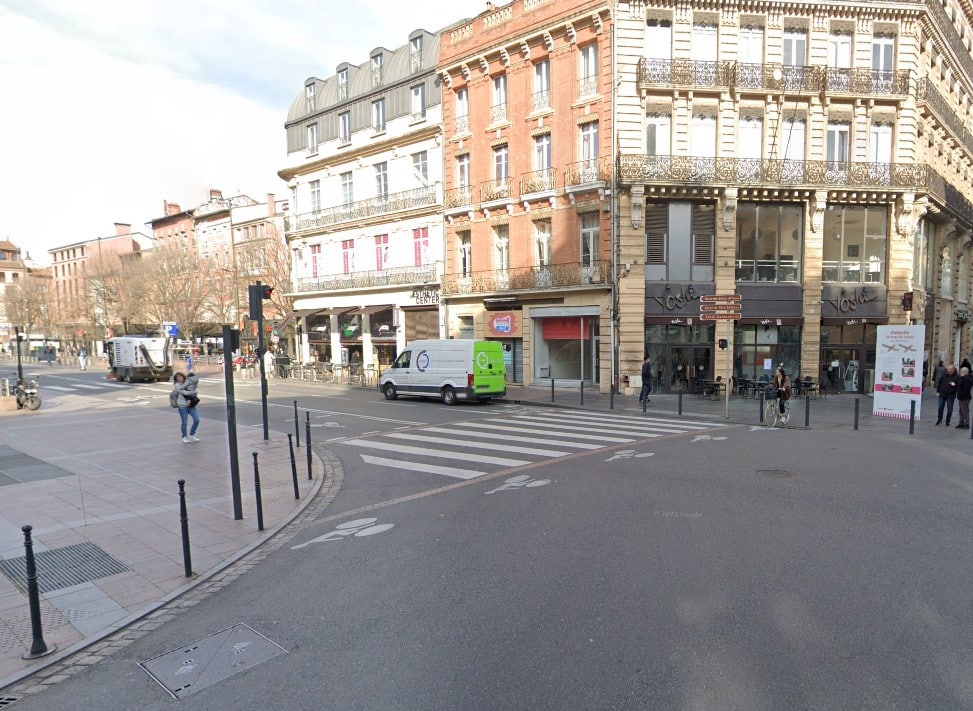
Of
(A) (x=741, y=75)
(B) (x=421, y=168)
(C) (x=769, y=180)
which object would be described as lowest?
(C) (x=769, y=180)

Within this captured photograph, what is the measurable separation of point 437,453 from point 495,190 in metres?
18.2

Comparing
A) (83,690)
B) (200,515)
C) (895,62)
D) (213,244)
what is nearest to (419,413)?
(200,515)

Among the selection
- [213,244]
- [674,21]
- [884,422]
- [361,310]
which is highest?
[674,21]

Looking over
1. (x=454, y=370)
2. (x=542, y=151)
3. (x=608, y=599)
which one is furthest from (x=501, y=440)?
(x=542, y=151)

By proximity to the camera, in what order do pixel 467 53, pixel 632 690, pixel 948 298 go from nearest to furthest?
pixel 632 690 → pixel 467 53 → pixel 948 298

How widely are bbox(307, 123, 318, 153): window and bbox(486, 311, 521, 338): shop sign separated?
59.3 ft

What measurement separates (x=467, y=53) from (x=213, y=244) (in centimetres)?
3731

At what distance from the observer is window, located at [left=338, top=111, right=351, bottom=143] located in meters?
35.0

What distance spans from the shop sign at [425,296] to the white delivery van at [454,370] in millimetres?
8457

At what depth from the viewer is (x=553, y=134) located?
25547 millimetres

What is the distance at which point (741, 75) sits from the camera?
2288cm

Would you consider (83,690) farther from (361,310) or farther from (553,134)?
(361,310)

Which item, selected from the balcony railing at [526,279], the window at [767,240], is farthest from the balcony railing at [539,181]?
the window at [767,240]

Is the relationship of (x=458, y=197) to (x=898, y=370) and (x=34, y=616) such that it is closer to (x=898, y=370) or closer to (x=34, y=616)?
(x=898, y=370)
